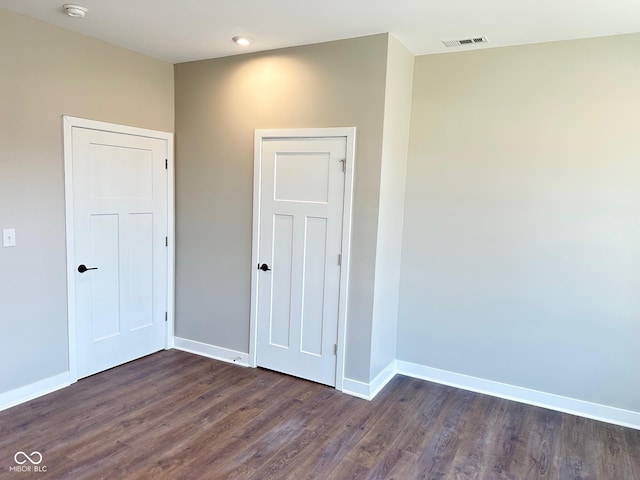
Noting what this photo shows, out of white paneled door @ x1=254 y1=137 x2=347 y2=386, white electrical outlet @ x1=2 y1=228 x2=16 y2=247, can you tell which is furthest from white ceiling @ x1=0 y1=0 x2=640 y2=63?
white electrical outlet @ x1=2 y1=228 x2=16 y2=247

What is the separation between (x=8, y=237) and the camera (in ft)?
9.93

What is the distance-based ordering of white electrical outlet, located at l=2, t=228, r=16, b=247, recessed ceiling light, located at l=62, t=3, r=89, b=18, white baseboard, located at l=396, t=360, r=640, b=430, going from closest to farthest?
recessed ceiling light, located at l=62, t=3, r=89, b=18 < white electrical outlet, located at l=2, t=228, r=16, b=247 < white baseboard, located at l=396, t=360, r=640, b=430

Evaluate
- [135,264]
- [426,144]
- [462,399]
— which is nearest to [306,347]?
[462,399]

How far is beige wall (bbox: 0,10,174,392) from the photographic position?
3.00 m

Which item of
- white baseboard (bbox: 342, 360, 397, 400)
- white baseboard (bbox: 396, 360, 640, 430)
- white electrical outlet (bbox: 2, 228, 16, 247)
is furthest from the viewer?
white baseboard (bbox: 342, 360, 397, 400)

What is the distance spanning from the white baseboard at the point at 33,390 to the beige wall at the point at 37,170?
4cm

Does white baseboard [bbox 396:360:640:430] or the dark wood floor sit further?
white baseboard [bbox 396:360:640:430]

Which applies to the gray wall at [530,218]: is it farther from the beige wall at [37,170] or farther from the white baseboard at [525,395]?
the beige wall at [37,170]

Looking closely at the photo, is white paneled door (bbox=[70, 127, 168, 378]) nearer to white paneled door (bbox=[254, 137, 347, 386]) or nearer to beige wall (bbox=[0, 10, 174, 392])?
beige wall (bbox=[0, 10, 174, 392])

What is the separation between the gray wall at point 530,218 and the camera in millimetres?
3098

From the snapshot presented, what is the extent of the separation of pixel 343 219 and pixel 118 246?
1.94 meters

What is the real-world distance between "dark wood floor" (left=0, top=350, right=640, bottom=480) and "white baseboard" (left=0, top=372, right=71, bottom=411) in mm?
71

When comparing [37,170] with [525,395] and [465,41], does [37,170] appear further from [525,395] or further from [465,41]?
[525,395]

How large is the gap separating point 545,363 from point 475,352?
0.51 meters
